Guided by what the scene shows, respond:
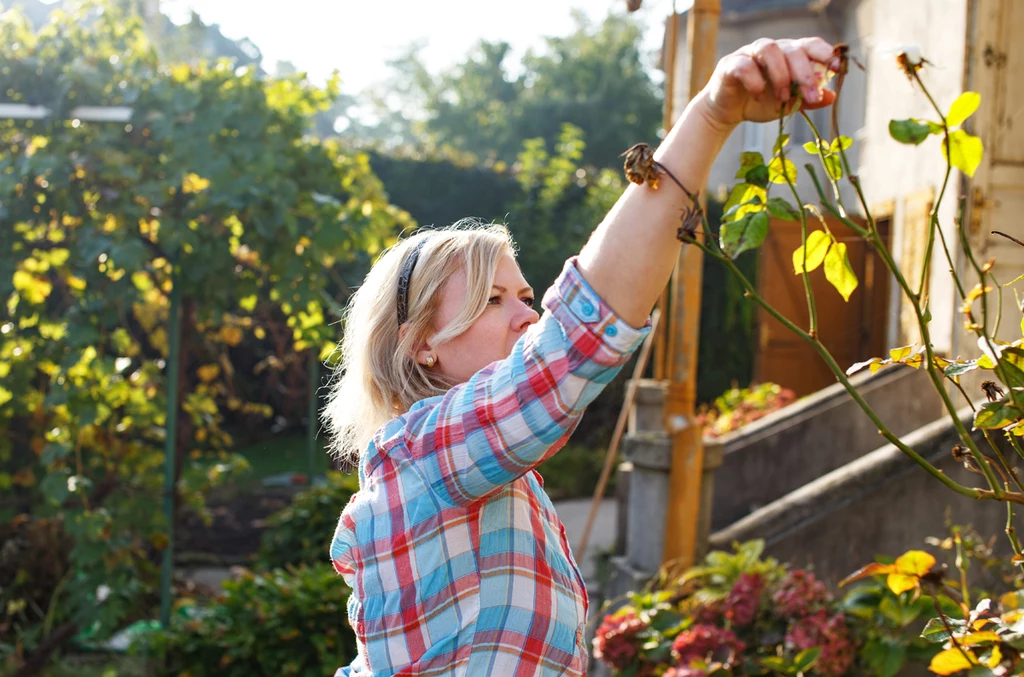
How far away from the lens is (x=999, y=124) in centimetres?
493

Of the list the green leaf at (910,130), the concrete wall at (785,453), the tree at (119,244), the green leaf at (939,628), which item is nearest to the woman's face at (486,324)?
the green leaf at (910,130)

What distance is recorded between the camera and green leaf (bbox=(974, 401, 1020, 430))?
3.65ft

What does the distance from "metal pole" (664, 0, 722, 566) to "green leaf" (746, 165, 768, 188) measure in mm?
3404

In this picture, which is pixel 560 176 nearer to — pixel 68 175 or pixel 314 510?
pixel 314 510

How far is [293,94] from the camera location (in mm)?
4816

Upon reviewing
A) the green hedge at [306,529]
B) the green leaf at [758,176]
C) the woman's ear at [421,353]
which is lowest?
the green hedge at [306,529]

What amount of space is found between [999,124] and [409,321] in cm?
437

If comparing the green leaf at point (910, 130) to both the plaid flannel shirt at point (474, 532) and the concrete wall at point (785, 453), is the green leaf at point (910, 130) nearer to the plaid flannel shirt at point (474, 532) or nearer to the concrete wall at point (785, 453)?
the plaid flannel shirt at point (474, 532)

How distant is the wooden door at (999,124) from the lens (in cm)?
492

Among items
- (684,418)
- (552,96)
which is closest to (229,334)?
(684,418)

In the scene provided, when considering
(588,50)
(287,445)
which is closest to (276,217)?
(287,445)

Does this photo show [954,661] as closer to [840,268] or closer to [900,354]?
[900,354]

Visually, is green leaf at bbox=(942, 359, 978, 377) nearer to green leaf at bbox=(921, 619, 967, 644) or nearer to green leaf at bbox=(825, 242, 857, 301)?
green leaf at bbox=(825, 242, 857, 301)

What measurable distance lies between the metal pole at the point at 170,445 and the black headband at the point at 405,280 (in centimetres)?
346
